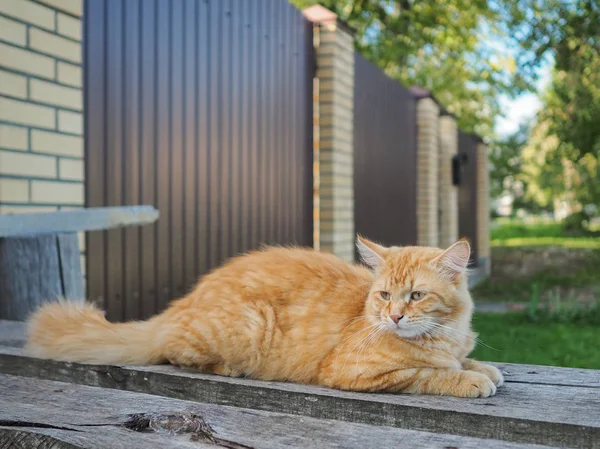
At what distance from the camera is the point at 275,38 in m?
6.68

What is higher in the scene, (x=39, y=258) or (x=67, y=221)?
(x=67, y=221)

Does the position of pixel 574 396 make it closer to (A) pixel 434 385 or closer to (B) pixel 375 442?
(A) pixel 434 385

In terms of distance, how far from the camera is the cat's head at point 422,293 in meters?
2.26

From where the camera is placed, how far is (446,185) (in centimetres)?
1418

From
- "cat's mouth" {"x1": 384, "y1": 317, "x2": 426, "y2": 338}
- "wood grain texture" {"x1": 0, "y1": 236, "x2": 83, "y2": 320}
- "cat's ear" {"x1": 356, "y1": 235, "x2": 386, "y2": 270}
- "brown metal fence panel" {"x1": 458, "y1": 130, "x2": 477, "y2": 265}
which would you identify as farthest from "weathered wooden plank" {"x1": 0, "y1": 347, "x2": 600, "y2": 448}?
"brown metal fence panel" {"x1": 458, "y1": 130, "x2": 477, "y2": 265}

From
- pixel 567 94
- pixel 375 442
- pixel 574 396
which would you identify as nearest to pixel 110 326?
pixel 375 442

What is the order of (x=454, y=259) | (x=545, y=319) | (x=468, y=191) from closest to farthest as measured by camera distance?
(x=454, y=259), (x=545, y=319), (x=468, y=191)

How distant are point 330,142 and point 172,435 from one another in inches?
238

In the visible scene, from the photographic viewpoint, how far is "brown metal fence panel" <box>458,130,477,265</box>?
15807 millimetres

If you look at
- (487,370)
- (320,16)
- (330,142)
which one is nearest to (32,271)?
(487,370)

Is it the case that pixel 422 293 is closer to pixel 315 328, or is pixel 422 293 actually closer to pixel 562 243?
pixel 315 328

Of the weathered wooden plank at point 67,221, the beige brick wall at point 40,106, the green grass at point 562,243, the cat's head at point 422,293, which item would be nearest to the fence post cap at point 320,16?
the beige brick wall at point 40,106

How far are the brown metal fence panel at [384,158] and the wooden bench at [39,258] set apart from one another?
539 cm

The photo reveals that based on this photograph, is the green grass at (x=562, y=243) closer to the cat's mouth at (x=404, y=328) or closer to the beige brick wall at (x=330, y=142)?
the beige brick wall at (x=330, y=142)
